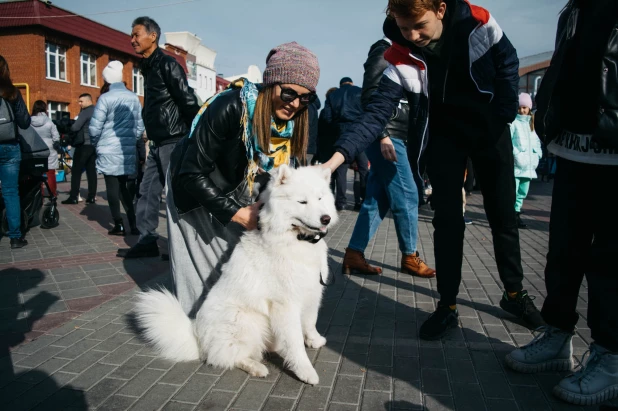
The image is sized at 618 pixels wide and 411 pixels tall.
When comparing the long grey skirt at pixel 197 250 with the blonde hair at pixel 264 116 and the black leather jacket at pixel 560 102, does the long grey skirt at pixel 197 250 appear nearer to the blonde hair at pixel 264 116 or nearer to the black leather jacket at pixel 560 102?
the blonde hair at pixel 264 116

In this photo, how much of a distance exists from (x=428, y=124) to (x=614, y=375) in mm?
1880

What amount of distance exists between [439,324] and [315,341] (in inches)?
34.9

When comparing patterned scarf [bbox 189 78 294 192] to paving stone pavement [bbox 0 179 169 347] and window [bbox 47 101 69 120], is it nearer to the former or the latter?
paving stone pavement [bbox 0 179 169 347]

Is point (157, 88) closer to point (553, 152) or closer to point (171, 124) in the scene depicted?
point (171, 124)

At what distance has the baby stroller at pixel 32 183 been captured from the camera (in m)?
6.91

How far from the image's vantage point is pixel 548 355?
2684 millimetres

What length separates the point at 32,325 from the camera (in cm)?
358

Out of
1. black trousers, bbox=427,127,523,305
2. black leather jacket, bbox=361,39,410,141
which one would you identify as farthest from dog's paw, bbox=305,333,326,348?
black leather jacket, bbox=361,39,410,141

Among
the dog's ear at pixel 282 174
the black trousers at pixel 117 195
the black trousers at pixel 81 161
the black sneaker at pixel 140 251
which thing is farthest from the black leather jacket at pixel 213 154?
the black trousers at pixel 81 161

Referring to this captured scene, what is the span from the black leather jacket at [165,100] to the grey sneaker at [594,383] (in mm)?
4434

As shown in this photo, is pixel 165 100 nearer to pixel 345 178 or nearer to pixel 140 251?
pixel 140 251

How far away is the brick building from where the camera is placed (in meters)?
27.0

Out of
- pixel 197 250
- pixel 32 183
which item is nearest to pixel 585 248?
pixel 197 250

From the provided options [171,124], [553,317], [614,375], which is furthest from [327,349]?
[171,124]
